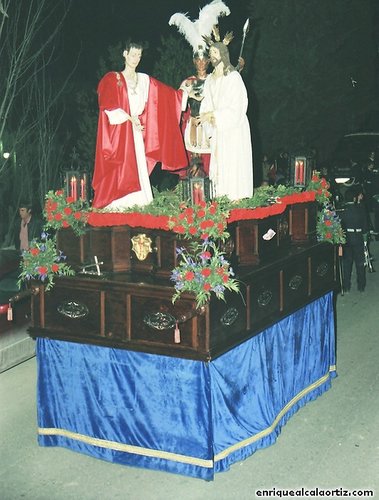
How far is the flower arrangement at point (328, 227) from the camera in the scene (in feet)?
23.7

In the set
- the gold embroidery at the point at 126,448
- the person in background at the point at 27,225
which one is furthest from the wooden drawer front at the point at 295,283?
the person in background at the point at 27,225

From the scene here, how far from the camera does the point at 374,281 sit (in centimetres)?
1221

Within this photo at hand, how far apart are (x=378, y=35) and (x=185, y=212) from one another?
90.9ft

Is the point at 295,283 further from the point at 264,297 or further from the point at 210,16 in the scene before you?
the point at 210,16

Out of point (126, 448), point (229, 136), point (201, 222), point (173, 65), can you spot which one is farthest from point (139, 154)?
point (173, 65)

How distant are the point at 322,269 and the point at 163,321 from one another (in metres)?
2.47

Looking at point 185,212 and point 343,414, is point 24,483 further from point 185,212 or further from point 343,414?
point 343,414

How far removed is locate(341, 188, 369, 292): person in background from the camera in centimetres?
1103

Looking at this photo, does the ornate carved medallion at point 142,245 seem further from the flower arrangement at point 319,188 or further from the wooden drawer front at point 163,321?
the flower arrangement at point 319,188

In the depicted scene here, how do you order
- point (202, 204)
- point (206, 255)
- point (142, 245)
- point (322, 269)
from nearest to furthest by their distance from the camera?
point (206, 255), point (202, 204), point (142, 245), point (322, 269)

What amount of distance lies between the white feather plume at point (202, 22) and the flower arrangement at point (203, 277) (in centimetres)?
223

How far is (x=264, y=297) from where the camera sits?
5945 mm

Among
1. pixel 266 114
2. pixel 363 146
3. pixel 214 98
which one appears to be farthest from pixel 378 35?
pixel 214 98

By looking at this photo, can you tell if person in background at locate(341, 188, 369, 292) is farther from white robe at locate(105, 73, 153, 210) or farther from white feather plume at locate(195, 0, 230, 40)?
white robe at locate(105, 73, 153, 210)
